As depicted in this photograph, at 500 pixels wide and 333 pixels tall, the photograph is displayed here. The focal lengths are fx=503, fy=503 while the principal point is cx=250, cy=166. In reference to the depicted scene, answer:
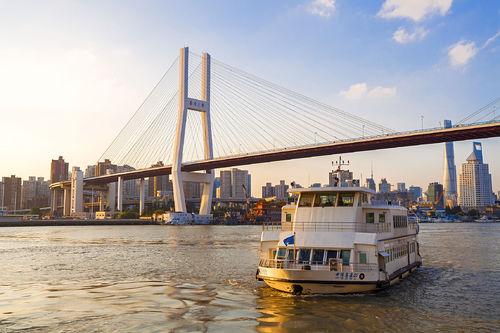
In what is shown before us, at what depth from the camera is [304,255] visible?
65.1ft

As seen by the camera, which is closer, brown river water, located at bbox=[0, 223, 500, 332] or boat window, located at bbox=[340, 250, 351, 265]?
brown river water, located at bbox=[0, 223, 500, 332]

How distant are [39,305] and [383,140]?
55472mm

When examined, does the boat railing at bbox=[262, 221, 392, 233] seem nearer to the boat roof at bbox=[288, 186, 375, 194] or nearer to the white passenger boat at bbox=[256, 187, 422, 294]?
the white passenger boat at bbox=[256, 187, 422, 294]

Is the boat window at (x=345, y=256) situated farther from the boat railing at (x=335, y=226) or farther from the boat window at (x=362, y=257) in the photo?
the boat railing at (x=335, y=226)

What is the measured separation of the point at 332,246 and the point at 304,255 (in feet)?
3.79

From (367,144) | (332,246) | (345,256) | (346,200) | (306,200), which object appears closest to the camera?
(345,256)

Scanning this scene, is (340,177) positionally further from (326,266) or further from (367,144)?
(367,144)

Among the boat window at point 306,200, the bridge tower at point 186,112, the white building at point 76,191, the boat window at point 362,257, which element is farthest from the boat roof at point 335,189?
the white building at point 76,191

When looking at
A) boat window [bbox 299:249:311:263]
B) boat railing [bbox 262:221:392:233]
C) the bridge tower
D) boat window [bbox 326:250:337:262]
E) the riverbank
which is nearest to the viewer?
boat window [bbox 326:250:337:262]

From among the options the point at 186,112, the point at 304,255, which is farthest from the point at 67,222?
the point at 304,255

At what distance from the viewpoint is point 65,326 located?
15.6 meters

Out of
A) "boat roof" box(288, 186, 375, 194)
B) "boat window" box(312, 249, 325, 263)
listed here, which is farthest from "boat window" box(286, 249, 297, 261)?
"boat roof" box(288, 186, 375, 194)

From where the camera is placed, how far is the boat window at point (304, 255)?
19703 millimetres

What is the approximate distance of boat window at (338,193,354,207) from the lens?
71.2 ft
